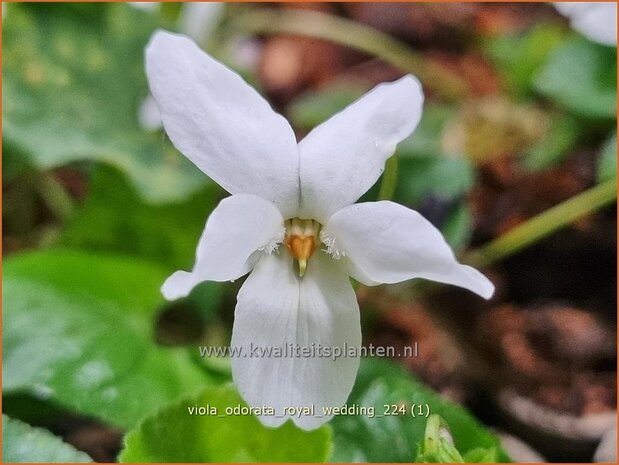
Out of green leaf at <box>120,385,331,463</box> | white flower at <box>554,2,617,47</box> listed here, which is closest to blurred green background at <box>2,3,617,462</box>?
green leaf at <box>120,385,331,463</box>

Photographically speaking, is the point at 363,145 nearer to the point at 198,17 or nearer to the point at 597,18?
the point at 597,18

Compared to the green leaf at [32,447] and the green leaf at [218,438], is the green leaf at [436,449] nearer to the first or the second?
the green leaf at [218,438]

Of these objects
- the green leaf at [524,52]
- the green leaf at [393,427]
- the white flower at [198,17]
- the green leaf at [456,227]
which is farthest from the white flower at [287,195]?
the green leaf at [524,52]

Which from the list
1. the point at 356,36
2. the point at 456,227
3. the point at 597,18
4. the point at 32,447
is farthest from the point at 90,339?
the point at 356,36

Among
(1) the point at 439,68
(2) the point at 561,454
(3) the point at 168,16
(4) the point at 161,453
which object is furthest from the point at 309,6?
(4) the point at 161,453

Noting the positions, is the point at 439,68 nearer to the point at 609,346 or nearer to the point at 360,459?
the point at 609,346
